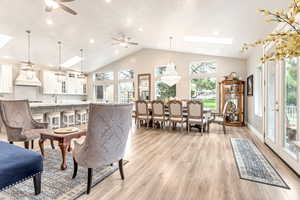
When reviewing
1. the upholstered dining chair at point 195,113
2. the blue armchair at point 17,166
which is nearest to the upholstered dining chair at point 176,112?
the upholstered dining chair at point 195,113

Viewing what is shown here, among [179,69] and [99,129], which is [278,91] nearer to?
[99,129]

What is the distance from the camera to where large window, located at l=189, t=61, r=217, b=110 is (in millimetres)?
7113

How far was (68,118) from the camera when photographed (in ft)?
19.3

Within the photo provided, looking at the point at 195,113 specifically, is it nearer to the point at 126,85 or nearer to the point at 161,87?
the point at 161,87

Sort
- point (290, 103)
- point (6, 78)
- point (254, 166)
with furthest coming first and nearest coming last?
point (6, 78), point (290, 103), point (254, 166)

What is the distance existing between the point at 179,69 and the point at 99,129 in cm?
Answer: 645

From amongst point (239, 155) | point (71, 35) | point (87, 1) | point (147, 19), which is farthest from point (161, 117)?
point (71, 35)

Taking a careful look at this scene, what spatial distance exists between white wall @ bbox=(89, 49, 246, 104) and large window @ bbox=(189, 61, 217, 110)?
20 centimetres

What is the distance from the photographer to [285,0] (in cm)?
268

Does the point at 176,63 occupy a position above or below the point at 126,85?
above

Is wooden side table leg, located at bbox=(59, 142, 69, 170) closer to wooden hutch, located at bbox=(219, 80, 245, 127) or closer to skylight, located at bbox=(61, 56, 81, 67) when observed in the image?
wooden hutch, located at bbox=(219, 80, 245, 127)

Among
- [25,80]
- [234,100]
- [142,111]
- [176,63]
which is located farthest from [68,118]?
[234,100]

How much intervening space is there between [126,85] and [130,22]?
14.8 feet

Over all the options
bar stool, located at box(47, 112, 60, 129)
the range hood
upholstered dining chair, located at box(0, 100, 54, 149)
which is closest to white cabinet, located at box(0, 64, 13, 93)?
the range hood
